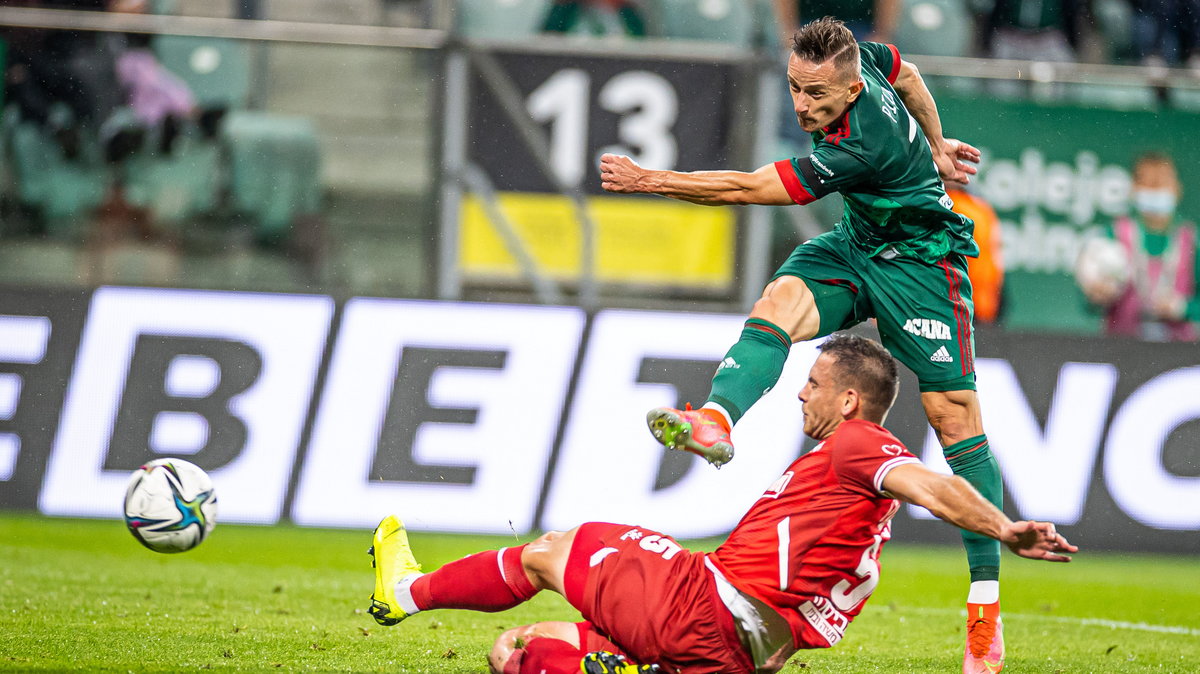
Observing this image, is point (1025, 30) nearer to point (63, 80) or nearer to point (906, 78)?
point (906, 78)

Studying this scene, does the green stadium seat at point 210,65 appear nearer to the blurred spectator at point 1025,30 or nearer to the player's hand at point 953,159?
the player's hand at point 953,159

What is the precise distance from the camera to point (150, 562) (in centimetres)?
726

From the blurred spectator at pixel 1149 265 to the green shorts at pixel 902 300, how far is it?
15.5 ft

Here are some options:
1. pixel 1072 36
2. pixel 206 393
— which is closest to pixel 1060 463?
pixel 1072 36

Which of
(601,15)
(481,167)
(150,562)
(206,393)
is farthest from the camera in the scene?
(601,15)

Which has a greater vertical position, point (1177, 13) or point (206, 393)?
point (1177, 13)

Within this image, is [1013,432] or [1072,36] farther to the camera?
[1072,36]

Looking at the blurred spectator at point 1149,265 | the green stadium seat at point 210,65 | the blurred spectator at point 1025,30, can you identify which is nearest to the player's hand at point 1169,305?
the blurred spectator at point 1149,265

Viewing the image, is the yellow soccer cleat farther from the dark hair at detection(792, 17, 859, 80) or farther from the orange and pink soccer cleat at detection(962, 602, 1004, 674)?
the dark hair at detection(792, 17, 859, 80)

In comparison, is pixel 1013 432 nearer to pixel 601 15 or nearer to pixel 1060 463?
pixel 1060 463

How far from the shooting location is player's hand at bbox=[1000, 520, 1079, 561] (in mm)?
3494

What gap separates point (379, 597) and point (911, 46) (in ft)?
22.3

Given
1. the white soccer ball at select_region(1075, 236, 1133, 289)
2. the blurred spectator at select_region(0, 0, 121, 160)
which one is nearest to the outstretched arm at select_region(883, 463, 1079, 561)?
the white soccer ball at select_region(1075, 236, 1133, 289)

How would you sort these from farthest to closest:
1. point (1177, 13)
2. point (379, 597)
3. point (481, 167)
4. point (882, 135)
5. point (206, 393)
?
1. point (1177, 13)
2. point (481, 167)
3. point (206, 393)
4. point (882, 135)
5. point (379, 597)
